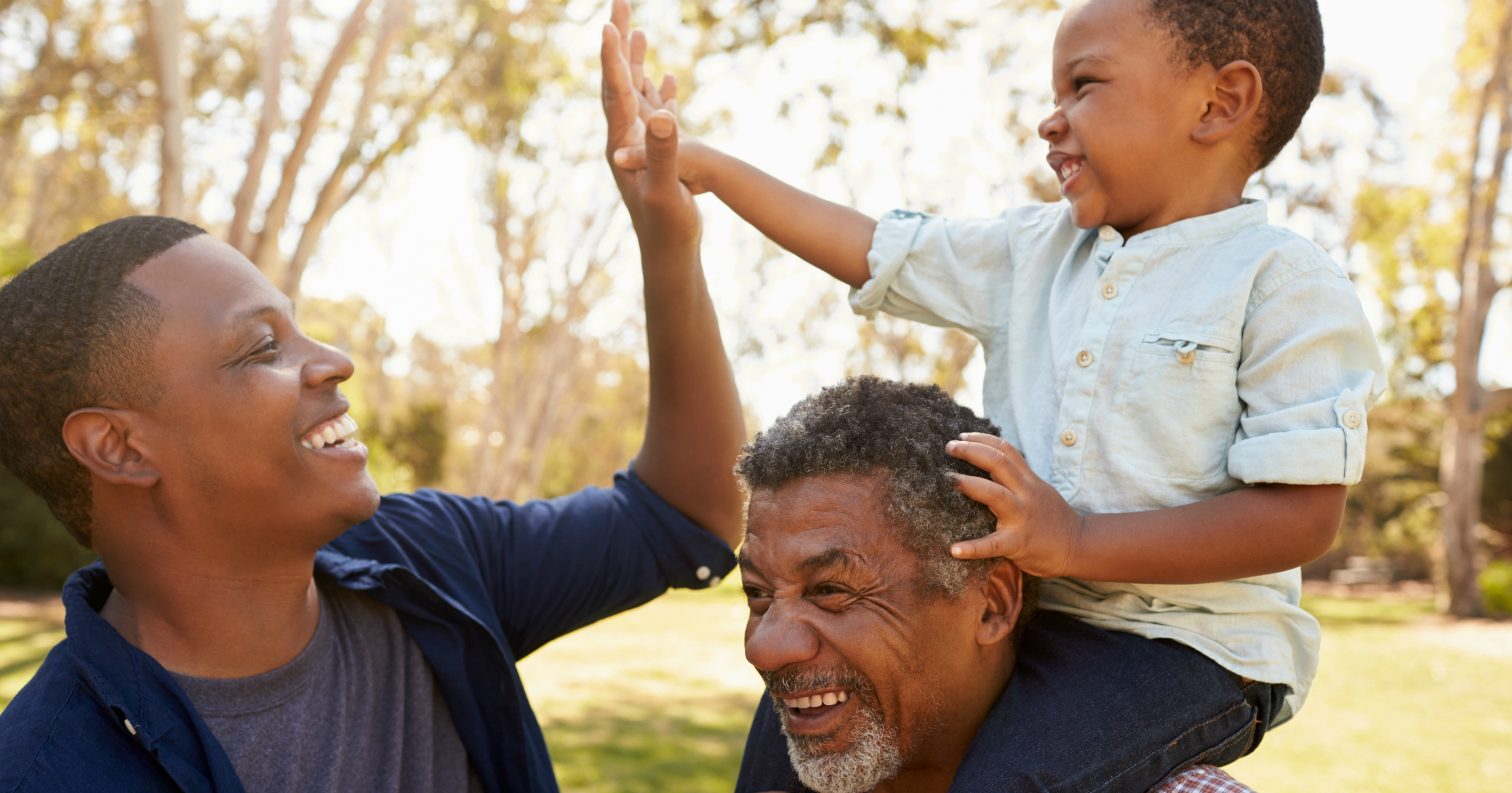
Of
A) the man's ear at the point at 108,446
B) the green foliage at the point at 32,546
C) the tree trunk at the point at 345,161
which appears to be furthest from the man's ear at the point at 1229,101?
the green foliage at the point at 32,546

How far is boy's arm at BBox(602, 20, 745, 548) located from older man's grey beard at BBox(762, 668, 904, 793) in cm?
90

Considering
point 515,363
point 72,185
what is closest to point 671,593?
point 515,363

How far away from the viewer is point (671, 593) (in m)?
25.3

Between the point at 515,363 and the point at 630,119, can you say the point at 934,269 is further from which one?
the point at 515,363

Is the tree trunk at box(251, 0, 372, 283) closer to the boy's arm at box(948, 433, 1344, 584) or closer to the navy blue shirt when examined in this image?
the navy blue shirt

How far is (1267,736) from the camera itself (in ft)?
35.3

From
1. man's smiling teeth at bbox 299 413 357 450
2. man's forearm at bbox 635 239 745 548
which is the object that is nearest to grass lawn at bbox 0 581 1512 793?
man's forearm at bbox 635 239 745 548

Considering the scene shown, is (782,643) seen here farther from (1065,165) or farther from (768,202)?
(1065,165)

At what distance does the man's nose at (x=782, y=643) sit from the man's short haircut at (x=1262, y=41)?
1409 millimetres

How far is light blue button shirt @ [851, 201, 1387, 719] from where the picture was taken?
2.06 meters

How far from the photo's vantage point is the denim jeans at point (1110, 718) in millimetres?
2070

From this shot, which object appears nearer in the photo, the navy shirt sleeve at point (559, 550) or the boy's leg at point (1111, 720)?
the boy's leg at point (1111, 720)

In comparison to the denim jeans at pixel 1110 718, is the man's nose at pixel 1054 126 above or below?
above

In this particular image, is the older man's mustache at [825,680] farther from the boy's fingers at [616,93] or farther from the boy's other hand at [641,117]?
the boy's fingers at [616,93]
